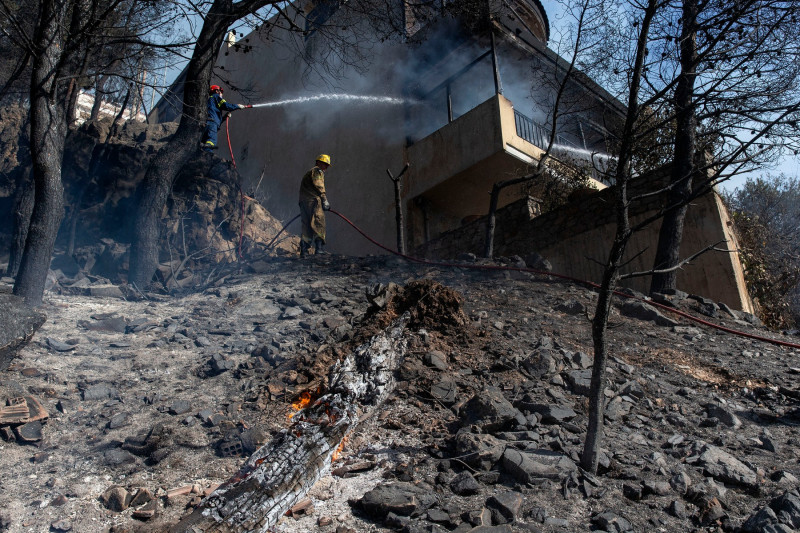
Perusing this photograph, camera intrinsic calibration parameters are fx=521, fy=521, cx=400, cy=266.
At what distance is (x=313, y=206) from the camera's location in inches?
373

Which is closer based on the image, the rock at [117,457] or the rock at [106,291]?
the rock at [117,457]

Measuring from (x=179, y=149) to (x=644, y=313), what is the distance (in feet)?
24.0

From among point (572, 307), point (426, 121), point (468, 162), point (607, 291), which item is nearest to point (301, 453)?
point (607, 291)

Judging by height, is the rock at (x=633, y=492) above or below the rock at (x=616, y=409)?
below

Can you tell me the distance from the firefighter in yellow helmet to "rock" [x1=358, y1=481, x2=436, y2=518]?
6757 millimetres

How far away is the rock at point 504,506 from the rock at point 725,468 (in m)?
1.32

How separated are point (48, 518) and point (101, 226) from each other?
7.86 metres

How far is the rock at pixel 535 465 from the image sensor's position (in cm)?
299

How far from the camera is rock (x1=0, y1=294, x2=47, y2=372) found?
4.30 metres

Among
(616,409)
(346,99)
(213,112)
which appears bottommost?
(616,409)

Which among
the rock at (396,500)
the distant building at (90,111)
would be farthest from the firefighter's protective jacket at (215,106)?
the rock at (396,500)

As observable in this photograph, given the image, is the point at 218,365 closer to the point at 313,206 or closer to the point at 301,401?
the point at 301,401

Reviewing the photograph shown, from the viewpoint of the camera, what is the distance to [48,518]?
279 centimetres

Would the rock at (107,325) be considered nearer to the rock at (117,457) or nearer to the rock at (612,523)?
the rock at (117,457)
